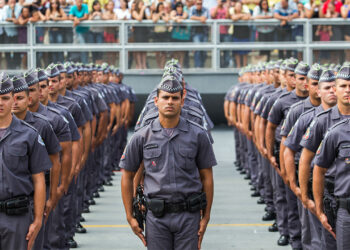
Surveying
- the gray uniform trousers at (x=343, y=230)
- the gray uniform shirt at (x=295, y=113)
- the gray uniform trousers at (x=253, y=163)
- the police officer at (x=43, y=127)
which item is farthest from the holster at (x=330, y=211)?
the gray uniform trousers at (x=253, y=163)

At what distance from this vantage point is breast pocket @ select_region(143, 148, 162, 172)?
231 inches

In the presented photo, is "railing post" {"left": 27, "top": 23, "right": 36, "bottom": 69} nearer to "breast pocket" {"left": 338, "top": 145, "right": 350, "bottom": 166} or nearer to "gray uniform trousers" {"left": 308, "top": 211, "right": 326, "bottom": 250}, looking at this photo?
"gray uniform trousers" {"left": 308, "top": 211, "right": 326, "bottom": 250}

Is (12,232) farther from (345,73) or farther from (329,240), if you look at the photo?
(345,73)

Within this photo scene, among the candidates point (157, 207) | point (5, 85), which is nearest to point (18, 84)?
point (5, 85)

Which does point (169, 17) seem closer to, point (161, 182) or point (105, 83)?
point (105, 83)

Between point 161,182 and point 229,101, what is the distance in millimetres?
12910

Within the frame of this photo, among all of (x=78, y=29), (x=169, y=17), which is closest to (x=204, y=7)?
(x=169, y=17)

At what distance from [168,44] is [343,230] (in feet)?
55.1

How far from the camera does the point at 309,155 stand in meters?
6.67

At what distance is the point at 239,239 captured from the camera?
9.66 m

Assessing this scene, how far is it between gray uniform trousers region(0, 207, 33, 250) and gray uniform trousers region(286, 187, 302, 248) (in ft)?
13.0

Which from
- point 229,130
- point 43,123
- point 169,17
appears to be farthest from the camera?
point 229,130

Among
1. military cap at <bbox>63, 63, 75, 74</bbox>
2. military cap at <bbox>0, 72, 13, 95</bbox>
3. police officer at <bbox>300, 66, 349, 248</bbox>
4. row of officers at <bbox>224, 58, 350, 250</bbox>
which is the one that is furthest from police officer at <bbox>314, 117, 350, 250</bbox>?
military cap at <bbox>63, 63, 75, 74</bbox>

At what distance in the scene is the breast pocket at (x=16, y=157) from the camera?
5.70 meters
